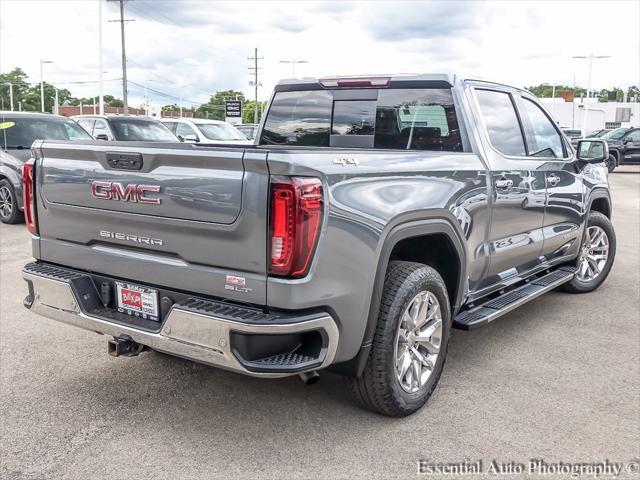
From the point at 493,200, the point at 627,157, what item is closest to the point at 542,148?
the point at 493,200

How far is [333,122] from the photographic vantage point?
484 cm

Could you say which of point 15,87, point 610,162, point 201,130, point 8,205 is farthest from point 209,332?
point 15,87

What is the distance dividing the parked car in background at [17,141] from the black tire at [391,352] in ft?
27.4

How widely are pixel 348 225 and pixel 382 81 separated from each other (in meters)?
1.93

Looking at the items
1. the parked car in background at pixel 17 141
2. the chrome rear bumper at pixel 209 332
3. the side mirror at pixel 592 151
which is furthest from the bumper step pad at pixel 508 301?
the parked car in background at pixel 17 141

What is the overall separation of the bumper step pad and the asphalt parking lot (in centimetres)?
38

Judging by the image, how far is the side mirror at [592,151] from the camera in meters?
5.74

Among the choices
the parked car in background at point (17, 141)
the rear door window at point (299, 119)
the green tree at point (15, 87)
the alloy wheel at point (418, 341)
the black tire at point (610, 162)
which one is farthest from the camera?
the green tree at point (15, 87)

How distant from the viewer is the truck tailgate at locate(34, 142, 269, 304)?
A: 2.91 m

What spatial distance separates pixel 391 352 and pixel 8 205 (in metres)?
8.85

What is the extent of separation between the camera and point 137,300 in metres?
3.36

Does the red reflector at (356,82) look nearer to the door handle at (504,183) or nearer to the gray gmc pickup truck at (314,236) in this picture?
the gray gmc pickup truck at (314,236)

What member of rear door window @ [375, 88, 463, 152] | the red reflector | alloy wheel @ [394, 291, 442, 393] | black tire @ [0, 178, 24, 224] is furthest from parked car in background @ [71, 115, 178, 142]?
alloy wheel @ [394, 291, 442, 393]

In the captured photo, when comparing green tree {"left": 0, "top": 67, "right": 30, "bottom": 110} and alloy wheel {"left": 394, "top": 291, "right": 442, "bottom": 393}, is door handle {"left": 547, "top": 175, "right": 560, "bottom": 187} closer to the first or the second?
alloy wheel {"left": 394, "top": 291, "right": 442, "bottom": 393}
